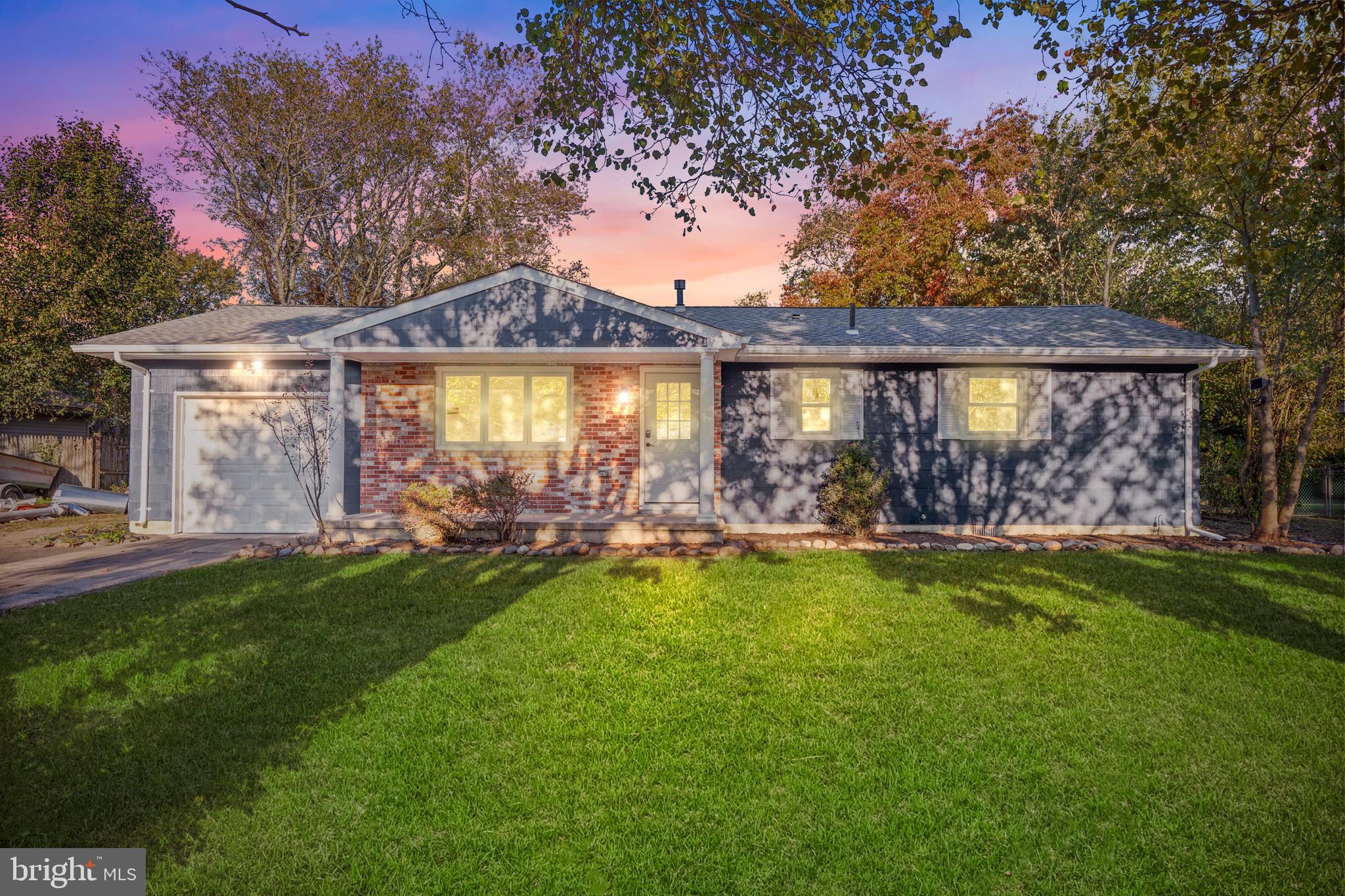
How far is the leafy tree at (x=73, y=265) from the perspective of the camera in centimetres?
1431

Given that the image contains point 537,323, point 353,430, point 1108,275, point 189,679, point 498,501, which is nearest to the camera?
point 189,679

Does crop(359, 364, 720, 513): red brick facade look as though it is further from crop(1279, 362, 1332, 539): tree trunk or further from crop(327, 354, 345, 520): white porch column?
crop(1279, 362, 1332, 539): tree trunk

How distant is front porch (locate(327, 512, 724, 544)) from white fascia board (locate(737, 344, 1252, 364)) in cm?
271

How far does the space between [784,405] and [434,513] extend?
5283 mm

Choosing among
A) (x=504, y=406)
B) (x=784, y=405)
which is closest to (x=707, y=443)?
(x=784, y=405)

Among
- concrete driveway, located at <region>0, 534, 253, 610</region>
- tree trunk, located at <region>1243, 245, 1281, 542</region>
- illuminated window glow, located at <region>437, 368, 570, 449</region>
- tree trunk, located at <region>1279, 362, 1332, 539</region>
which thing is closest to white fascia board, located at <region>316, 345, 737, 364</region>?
illuminated window glow, located at <region>437, 368, 570, 449</region>

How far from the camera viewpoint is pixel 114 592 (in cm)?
648

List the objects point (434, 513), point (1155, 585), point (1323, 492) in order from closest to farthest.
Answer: point (1155, 585)
point (434, 513)
point (1323, 492)

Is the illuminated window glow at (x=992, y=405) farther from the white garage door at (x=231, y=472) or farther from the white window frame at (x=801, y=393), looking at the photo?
the white garage door at (x=231, y=472)

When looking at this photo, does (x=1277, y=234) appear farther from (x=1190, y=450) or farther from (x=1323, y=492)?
(x=1323, y=492)

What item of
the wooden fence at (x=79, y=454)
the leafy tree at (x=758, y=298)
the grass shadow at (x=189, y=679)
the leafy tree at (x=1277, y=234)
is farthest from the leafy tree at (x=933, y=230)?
the wooden fence at (x=79, y=454)

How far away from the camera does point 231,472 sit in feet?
34.3

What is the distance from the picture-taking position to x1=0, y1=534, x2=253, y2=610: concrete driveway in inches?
260

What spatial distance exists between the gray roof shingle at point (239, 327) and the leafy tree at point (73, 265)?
4673 millimetres
